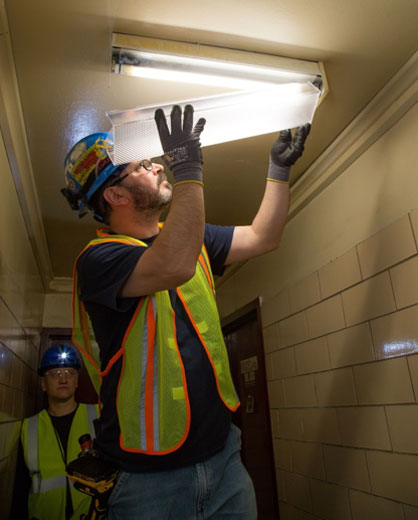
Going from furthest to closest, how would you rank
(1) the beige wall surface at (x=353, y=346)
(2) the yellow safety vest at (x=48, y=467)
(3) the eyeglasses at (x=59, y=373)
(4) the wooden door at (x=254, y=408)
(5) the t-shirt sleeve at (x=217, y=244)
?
(3) the eyeglasses at (x=59, y=373)
(4) the wooden door at (x=254, y=408)
(2) the yellow safety vest at (x=48, y=467)
(1) the beige wall surface at (x=353, y=346)
(5) the t-shirt sleeve at (x=217, y=244)

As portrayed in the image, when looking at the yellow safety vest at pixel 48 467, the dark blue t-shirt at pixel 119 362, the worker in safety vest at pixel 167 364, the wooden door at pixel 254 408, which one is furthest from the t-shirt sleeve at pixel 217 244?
the yellow safety vest at pixel 48 467

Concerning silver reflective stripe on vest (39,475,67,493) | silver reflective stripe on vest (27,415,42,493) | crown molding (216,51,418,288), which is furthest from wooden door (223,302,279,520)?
silver reflective stripe on vest (27,415,42,493)

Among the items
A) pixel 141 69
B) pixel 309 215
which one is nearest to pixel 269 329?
pixel 309 215

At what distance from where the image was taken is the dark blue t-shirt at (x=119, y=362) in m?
0.91

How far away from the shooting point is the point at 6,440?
6.50 feet

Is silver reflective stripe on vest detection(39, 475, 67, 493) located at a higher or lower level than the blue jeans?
lower

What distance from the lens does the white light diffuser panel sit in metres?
1.02

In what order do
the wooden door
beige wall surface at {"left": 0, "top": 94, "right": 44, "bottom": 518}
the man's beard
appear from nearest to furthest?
the man's beard
beige wall surface at {"left": 0, "top": 94, "right": 44, "bottom": 518}
the wooden door

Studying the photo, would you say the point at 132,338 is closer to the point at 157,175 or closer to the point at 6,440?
the point at 157,175

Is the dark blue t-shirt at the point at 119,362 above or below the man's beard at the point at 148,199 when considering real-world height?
below

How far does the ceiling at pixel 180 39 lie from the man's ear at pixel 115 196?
541 mm

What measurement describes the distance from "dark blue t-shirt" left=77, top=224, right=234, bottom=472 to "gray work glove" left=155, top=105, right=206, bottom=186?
23 cm

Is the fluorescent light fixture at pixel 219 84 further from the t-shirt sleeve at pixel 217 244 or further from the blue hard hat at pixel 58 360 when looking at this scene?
the blue hard hat at pixel 58 360

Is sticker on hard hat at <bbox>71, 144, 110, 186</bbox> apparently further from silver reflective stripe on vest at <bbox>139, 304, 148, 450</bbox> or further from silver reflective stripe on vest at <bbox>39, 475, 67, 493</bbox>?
silver reflective stripe on vest at <bbox>39, 475, 67, 493</bbox>
